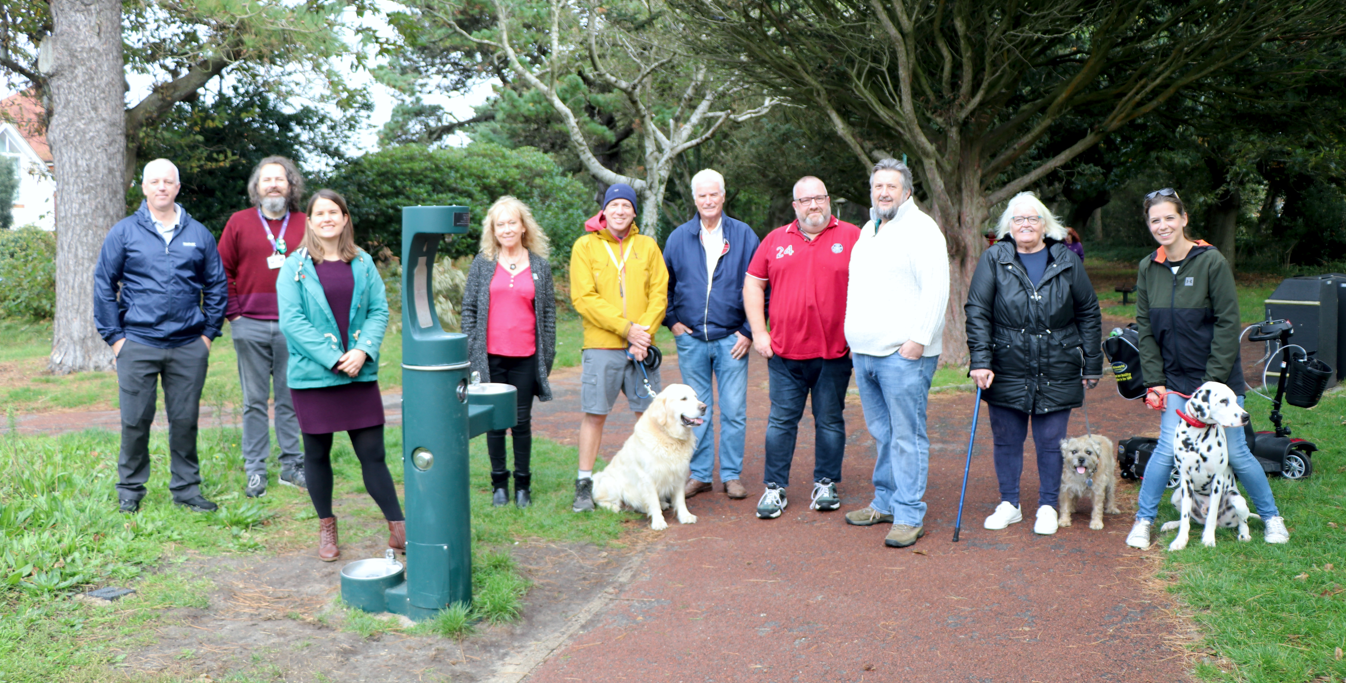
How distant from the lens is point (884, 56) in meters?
11.0

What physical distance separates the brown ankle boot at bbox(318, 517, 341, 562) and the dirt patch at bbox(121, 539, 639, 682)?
0.14 feet

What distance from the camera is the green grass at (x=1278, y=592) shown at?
11.4ft

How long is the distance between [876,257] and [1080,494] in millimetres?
1944

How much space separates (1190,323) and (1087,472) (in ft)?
3.45

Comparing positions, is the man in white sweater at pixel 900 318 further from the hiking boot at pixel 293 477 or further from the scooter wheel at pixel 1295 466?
the hiking boot at pixel 293 477

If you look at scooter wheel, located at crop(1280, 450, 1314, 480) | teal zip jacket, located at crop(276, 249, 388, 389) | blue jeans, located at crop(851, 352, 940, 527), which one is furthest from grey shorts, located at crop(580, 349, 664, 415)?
scooter wheel, located at crop(1280, 450, 1314, 480)

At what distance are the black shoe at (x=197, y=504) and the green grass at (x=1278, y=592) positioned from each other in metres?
5.20

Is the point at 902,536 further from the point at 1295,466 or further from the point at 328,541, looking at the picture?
the point at 328,541

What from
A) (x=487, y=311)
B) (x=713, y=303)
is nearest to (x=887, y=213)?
(x=713, y=303)

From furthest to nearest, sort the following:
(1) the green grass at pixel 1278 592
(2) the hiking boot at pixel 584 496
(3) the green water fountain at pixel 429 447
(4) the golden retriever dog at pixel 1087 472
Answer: (2) the hiking boot at pixel 584 496
(4) the golden retriever dog at pixel 1087 472
(3) the green water fountain at pixel 429 447
(1) the green grass at pixel 1278 592

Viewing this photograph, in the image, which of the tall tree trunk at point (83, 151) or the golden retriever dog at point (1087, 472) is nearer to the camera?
the golden retriever dog at point (1087, 472)

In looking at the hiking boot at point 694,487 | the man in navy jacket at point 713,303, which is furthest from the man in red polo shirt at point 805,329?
the hiking boot at point 694,487

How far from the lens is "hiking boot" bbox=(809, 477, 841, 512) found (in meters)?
5.93

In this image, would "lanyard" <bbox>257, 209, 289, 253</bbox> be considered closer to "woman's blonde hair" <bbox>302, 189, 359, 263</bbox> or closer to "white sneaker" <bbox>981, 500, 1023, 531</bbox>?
"woman's blonde hair" <bbox>302, 189, 359, 263</bbox>
